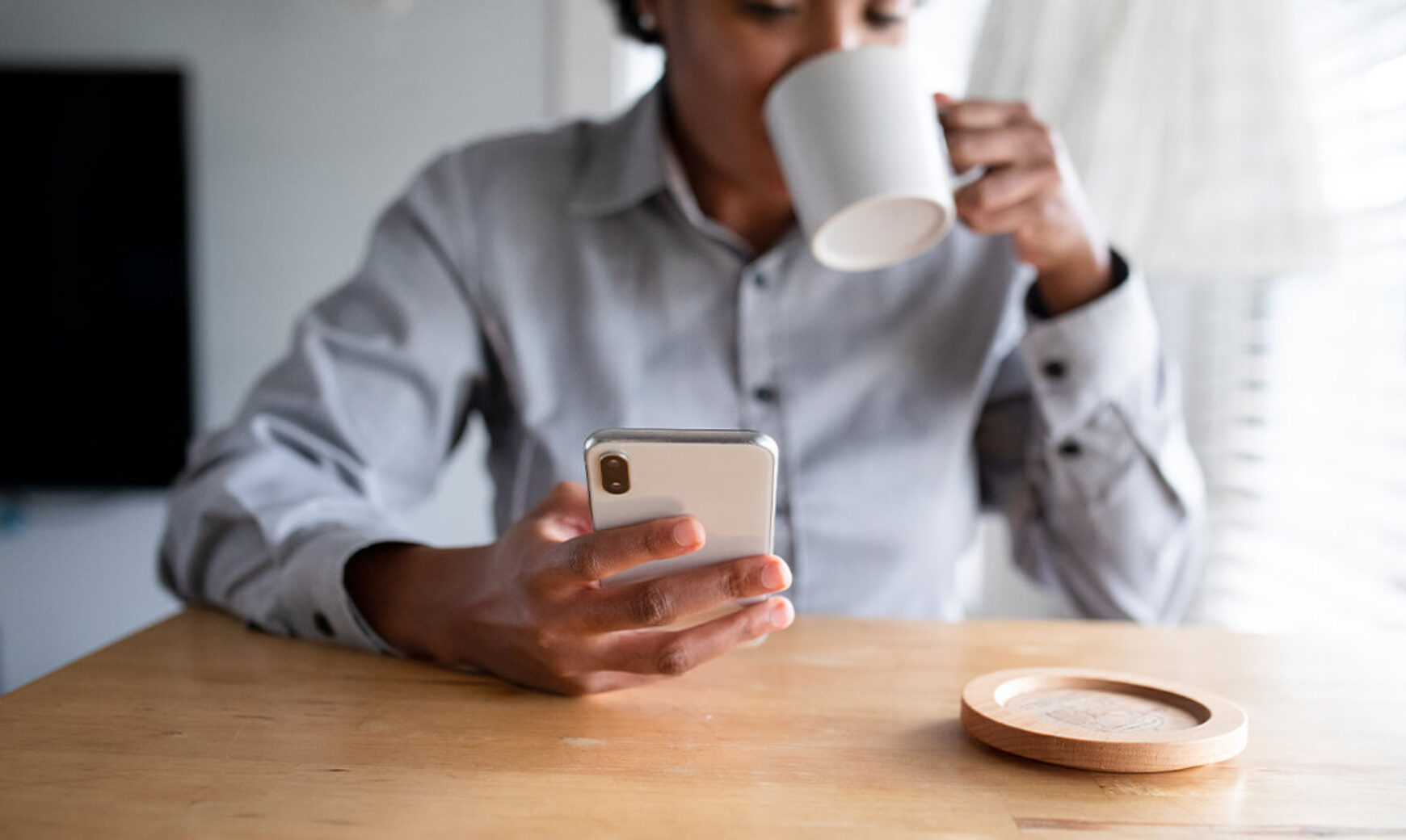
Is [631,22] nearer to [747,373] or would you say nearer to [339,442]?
[747,373]

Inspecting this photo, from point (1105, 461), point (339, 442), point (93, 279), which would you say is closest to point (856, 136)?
point (1105, 461)

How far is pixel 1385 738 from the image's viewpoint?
58 cm

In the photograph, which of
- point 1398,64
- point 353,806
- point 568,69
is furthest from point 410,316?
point 568,69

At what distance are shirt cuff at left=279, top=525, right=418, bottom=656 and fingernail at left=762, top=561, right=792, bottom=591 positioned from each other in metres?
0.30

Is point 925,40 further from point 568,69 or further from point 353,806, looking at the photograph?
point 353,806

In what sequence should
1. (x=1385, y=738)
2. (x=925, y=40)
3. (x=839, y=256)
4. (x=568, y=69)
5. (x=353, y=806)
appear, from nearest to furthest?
(x=353, y=806)
(x=1385, y=738)
(x=839, y=256)
(x=925, y=40)
(x=568, y=69)

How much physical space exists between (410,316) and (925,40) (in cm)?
135

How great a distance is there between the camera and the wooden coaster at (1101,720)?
1.66 feet

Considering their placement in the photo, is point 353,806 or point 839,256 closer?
point 353,806

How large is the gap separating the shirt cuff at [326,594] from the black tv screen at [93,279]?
5.59ft

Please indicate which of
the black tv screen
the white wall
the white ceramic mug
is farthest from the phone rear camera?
the black tv screen

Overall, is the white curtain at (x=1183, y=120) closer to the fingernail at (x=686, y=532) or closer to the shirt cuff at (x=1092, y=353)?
the shirt cuff at (x=1092, y=353)

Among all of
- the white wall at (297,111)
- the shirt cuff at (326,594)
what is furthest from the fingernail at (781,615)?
the white wall at (297,111)

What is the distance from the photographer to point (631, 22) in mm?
1330
